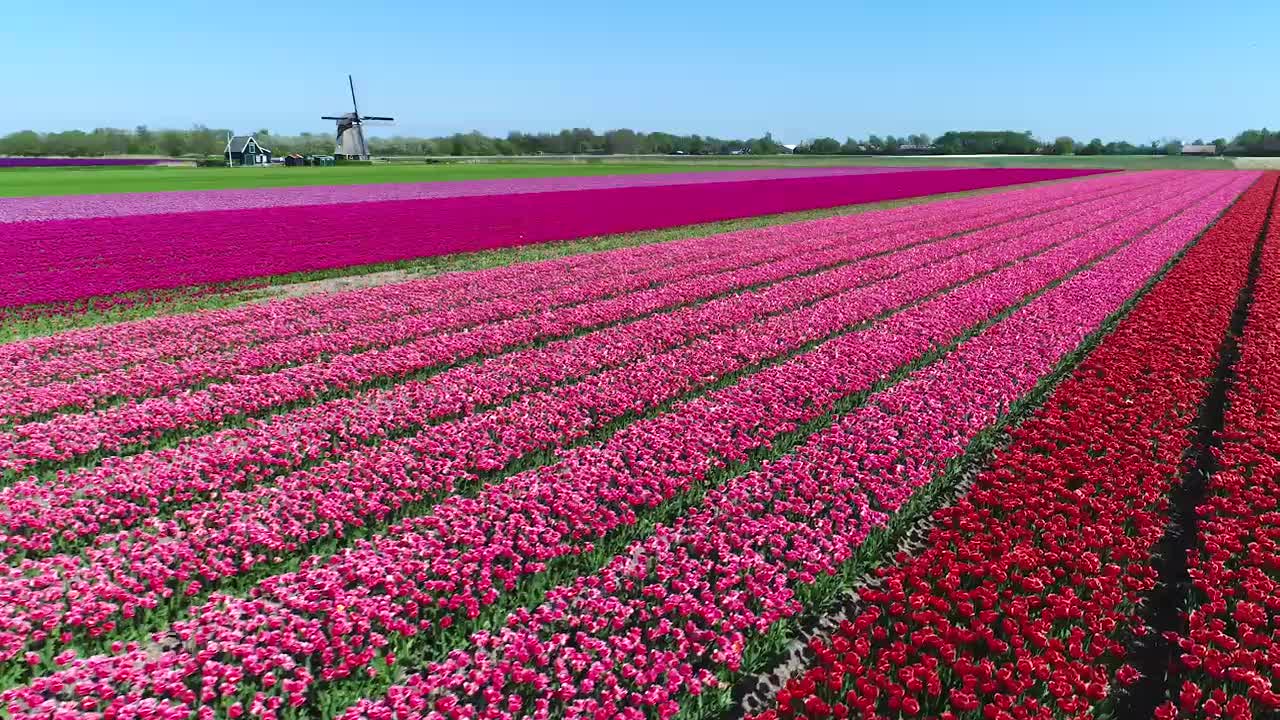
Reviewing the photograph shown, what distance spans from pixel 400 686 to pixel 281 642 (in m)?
1.03

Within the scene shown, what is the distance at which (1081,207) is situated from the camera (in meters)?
40.9

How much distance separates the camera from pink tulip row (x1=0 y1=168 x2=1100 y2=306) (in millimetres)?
19906

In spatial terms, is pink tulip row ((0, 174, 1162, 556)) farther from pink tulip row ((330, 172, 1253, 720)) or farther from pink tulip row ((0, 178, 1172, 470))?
pink tulip row ((330, 172, 1253, 720))

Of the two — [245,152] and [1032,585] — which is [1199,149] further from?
[1032,585]

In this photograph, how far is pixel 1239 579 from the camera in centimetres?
608

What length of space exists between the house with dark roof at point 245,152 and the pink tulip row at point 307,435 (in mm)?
136671

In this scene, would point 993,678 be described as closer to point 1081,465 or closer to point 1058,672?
point 1058,672

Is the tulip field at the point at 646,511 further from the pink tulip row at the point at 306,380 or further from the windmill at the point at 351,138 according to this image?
the windmill at the point at 351,138

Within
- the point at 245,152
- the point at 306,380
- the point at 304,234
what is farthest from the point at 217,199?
the point at 245,152

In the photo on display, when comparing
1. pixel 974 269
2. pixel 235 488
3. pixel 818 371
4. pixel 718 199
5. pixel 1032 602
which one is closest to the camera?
pixel 1032 602

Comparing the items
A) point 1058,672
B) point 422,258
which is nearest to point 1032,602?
point 1058,672

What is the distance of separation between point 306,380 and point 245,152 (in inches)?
5554

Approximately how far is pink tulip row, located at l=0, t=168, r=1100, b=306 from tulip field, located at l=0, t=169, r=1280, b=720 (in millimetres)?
3774

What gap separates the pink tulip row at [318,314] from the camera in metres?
12.2
